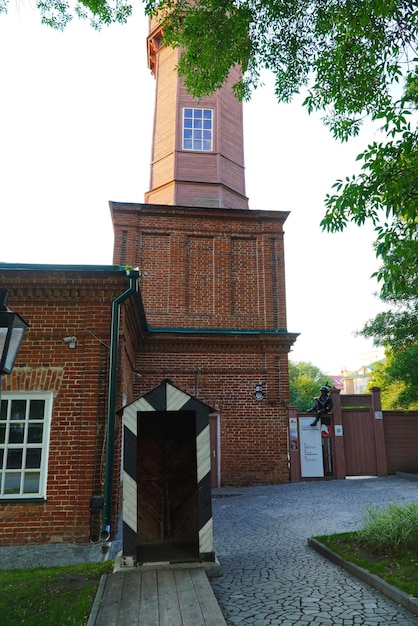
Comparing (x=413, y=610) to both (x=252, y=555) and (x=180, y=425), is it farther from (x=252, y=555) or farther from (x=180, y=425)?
(x=180, y=425)

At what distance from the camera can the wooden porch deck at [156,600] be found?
12.7ft

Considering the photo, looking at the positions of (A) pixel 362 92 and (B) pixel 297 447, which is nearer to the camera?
(A) pixel 362 92

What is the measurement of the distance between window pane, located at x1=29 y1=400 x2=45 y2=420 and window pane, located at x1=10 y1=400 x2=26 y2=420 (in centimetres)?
10

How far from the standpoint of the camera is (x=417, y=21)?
20.7 feet

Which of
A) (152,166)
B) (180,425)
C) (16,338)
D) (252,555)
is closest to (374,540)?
(252,555)

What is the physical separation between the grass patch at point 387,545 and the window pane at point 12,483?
14.8ft

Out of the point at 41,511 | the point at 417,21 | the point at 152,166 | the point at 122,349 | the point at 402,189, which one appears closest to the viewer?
the point at 402,189

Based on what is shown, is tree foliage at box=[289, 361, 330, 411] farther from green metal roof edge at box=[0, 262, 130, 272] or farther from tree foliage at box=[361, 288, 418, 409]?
green metal roof edge at box=[0, 262, 130, 272]

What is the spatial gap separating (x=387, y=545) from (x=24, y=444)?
525 cm

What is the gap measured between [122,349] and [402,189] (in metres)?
5.07

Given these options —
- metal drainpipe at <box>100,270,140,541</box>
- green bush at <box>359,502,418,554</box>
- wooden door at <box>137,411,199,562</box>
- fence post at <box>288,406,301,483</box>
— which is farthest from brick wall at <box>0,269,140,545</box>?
fence post at <box>288,406,301,483</box>

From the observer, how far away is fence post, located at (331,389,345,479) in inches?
546

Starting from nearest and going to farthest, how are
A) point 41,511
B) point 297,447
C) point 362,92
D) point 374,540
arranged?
1. point 374,540
2. point 41,511
3. point 362,92
4. point 297,447

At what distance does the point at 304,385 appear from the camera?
48406 millimetres
